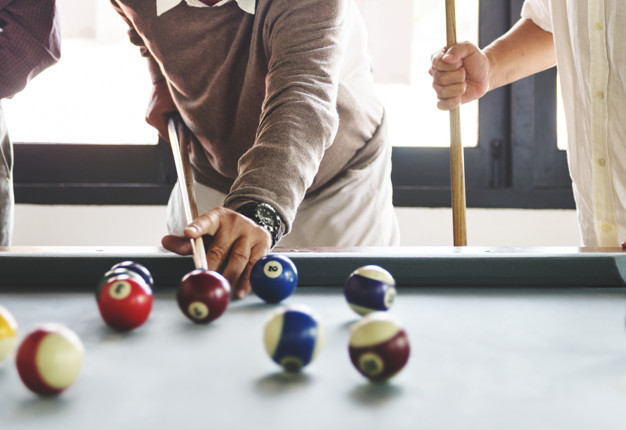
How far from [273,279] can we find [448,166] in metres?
2.19

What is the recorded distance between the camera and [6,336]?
0.73 meters

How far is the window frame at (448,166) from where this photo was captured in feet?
9.86

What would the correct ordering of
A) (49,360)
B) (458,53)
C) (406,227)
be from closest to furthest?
(49,360), (458,53), (406,227)

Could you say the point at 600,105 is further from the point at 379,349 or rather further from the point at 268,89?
the point at 379,349

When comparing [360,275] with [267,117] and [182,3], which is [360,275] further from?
[182,3]

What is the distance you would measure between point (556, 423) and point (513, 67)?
1612 mm

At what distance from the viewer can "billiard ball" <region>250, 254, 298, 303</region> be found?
1.03 meters

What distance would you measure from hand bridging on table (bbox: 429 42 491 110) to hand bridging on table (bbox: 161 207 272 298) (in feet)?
3.16

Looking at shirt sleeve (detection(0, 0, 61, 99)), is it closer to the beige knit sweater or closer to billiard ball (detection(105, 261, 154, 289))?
the beige knit sweater

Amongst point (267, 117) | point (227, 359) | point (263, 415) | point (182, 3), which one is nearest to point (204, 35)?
point (182, 3)

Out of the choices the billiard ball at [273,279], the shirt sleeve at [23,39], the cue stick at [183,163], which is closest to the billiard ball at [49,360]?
the billiard ball at [273,279]

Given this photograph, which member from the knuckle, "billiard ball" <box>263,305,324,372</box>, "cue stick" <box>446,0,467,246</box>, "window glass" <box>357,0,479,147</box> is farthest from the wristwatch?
"window glass" <box>357,0,479,147</box>

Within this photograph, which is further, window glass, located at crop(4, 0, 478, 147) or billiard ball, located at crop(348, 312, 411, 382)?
window glass, located at crop(4, 0, 478, 147)

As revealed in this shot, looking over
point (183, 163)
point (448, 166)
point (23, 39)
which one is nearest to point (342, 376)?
point (183, 163)
